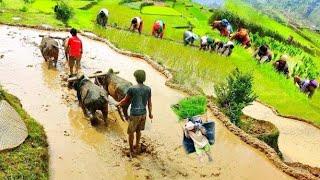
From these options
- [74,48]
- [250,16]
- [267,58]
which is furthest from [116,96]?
[250,16]

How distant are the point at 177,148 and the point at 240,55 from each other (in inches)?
467

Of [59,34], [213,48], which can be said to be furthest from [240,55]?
[59,34]

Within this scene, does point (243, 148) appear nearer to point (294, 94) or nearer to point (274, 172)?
point (274, 172)

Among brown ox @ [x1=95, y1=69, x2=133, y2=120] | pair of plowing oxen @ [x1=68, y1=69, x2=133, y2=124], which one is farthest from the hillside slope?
pair of plowing oxen @ [x1=68, y1=69, x2=133, y2=124]

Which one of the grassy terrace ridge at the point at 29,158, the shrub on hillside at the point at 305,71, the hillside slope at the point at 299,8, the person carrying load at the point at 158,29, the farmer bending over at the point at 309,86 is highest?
the grassy terrace ridge at the point at 29,158

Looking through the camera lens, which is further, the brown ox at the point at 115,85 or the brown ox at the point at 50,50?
the brown ox at the point at 50,50

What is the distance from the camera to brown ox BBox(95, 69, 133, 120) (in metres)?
11.1

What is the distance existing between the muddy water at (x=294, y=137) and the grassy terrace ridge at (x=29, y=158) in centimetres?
634

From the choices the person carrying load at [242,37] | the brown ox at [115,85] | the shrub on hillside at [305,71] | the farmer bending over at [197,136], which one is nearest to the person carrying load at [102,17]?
the person carrying load at [242,37]

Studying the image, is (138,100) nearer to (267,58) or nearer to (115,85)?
(115,85)

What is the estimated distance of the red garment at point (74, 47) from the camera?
519 inches

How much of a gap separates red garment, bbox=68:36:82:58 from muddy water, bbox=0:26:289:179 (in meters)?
0.82

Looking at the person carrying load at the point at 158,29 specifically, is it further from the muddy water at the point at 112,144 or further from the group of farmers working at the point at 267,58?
the muddy water at the point at 112,144

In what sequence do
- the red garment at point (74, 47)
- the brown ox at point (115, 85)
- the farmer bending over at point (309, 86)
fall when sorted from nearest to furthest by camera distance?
the brown ox at point (115, 85) < the red garment at point (74, 47) < the farmer bending over at point (309, 86)
